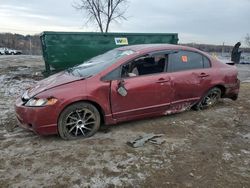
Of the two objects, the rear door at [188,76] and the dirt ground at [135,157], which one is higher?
the rear door at [188,76]

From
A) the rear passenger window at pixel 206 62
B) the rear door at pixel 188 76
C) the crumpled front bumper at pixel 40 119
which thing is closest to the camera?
the crumpled front bumper at pixel 40 119

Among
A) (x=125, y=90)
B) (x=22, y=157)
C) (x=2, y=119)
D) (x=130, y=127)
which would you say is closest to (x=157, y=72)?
(x=125, y=90)

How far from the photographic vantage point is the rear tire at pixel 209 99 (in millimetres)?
5826

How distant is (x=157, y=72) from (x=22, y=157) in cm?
271

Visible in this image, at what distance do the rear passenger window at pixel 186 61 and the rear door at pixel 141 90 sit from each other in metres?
0.20

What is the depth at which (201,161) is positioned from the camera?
370 centimetres

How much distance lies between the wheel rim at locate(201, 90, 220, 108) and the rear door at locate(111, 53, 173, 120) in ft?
3.71

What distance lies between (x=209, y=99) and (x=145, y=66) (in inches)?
72.5

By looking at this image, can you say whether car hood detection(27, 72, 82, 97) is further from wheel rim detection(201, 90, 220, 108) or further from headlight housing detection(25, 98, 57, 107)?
wheel rim detection(201, 90, 220, 108)

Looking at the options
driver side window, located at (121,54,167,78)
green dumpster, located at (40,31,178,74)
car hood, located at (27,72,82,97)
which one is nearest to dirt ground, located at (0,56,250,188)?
car hood, located at (27,72,82,97)

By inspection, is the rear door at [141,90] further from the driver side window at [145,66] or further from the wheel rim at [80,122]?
the wheel rim at [80,122]

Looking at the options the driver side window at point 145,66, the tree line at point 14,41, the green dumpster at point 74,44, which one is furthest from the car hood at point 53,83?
the tree line at point 14,41

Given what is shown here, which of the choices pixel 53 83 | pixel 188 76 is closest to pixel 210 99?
pixel 188 76

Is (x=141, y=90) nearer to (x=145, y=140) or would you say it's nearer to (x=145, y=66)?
(x=145, y=66)
